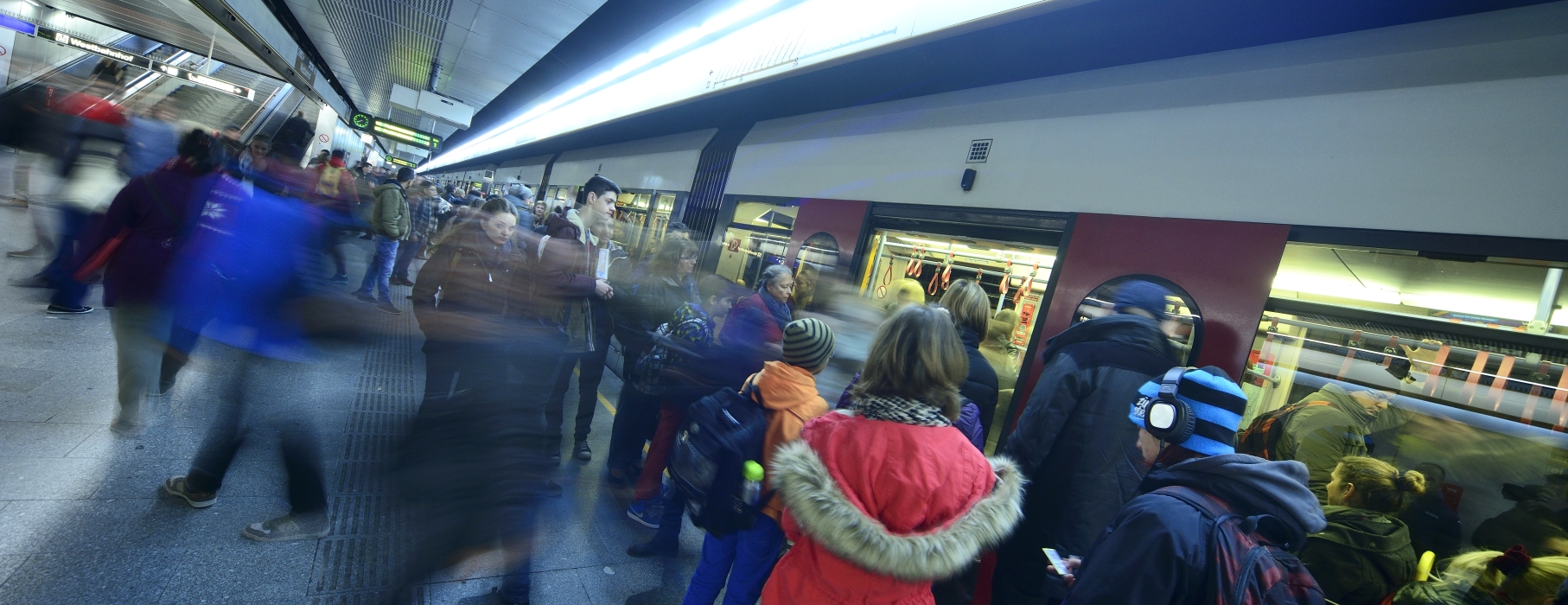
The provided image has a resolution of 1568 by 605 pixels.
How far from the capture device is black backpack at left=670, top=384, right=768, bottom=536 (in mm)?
2086

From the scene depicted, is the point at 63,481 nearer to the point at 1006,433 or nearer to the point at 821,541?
the point at 821,541

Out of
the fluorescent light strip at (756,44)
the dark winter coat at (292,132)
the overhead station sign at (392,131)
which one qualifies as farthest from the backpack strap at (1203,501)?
the overhead station sign at (392,131)

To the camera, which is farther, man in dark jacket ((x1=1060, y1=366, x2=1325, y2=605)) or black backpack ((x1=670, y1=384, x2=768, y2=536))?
black backpack ((x1=670, y1=384, x2=768, y2=536))

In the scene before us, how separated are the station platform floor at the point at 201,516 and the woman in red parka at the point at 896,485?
4.24 feet

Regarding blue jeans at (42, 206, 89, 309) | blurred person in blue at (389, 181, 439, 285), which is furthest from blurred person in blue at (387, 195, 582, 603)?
blurred person in blue at (389, 181, 439, 285)

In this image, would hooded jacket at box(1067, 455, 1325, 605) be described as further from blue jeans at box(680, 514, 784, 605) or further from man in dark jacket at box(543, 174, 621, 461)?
man in dark jacket at box(543, 174, 621, 461)

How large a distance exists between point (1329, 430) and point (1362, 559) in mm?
831

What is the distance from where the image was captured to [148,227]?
8.77ft

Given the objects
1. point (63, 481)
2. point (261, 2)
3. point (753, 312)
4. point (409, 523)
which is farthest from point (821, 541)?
point (261, 2)

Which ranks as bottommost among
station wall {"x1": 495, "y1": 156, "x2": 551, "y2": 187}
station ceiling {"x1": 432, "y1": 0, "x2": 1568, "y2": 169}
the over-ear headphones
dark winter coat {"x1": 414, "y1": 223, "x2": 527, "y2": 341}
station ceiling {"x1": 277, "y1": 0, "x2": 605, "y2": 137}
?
dark winter coat {"x1": 414, "y1": 223, "x2": 527, "y2": 341}

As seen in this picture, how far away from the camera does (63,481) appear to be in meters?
2.69

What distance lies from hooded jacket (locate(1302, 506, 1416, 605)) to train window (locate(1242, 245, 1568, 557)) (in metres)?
0.38

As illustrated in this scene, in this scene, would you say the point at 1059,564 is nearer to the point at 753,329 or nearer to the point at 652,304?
the point at 753,329

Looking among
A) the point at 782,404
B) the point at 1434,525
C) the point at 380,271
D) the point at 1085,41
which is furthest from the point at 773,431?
the point at 380,271
